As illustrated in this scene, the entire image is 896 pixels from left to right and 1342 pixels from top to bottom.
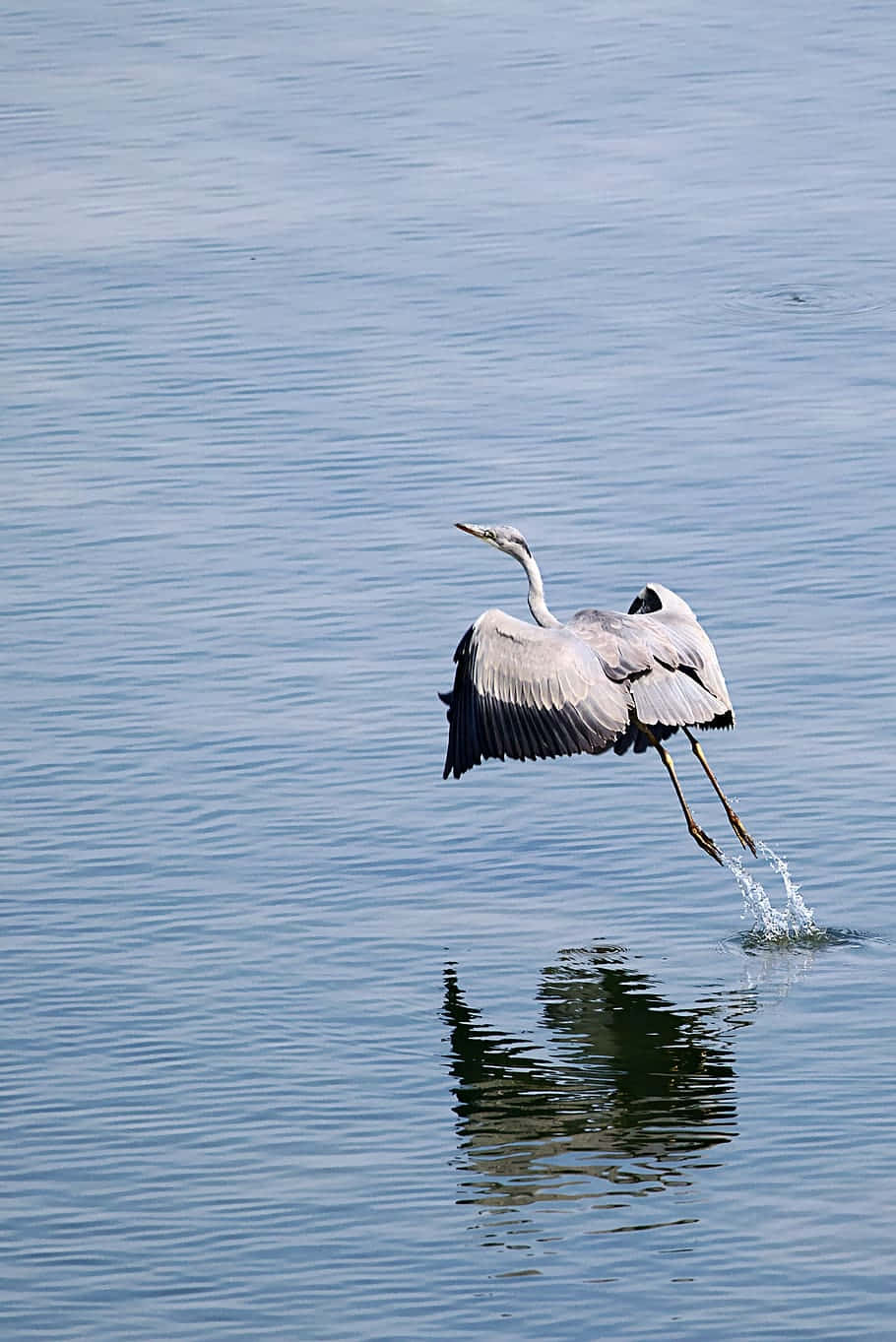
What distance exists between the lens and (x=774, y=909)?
68.0 feet

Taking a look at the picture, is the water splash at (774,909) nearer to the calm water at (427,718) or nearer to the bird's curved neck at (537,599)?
the calm water at (427,718)

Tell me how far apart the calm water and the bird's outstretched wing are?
1815 mm

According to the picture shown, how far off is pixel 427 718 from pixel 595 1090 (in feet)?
23.4

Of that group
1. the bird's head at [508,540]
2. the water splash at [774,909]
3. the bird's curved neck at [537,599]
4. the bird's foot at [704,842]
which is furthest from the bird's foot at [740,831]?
the bird's head at [508,540]

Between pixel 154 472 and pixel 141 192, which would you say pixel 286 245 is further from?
pixel 154 472

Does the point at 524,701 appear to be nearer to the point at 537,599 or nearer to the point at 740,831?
the point at 537,599

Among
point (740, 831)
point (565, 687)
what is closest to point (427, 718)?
point (740, 831)

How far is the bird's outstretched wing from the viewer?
19.1 metres

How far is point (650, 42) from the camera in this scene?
5188cm

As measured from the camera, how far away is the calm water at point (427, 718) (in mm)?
16562

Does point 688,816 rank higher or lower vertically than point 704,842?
higher

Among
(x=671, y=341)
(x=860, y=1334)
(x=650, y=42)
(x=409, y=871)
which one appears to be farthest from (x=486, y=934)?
(x=650, y=42)

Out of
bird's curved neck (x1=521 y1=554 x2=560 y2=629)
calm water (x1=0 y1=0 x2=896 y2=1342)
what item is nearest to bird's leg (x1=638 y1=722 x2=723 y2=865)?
calm water (x1=0 y1=0 x2=896 y2=1342)

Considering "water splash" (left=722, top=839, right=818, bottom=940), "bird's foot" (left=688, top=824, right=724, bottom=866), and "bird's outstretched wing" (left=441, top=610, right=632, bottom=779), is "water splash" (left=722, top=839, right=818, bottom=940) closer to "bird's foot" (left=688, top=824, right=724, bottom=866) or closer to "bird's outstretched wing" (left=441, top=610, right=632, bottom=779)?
"bird's foot" (left=688, top=824, right=724, bottom=866)
